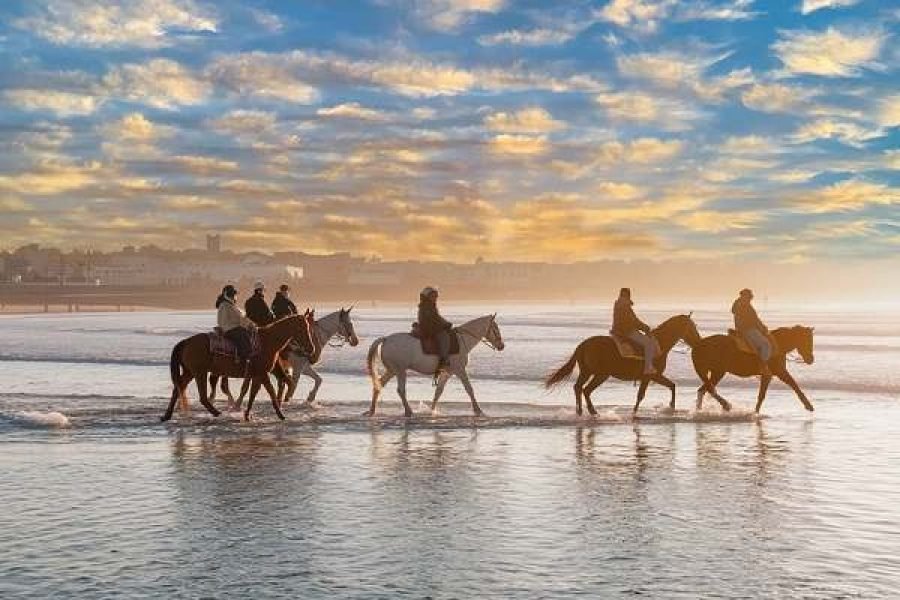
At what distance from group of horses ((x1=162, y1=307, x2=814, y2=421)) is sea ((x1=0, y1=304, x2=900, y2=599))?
570 millimetres

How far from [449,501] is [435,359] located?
8562mm

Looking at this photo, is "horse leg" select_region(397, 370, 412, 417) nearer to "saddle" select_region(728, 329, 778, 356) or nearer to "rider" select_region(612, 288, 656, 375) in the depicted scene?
"rider" select_region(612, 288, 656, 375)

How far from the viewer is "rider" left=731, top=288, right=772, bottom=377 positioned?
20.5 metres

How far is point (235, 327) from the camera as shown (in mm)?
18500

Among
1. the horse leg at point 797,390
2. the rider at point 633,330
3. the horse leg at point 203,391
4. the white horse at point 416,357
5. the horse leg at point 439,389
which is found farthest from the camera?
the horse leg at point 797,390

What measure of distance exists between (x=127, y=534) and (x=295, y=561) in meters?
1.90

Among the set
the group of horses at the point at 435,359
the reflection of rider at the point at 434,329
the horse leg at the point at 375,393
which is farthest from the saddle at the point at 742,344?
the horse leg at the point at 375,393

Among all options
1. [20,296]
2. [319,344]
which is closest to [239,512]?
[319,344]

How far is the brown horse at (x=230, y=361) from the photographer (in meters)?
18.4

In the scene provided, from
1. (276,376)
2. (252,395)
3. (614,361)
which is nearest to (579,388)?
(614,361)

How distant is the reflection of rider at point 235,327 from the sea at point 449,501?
129cm

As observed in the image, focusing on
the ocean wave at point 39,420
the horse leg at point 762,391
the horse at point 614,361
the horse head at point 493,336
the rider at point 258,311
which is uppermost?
the rider at point 258,311

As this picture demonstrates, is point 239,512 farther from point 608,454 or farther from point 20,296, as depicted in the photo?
point 20,296

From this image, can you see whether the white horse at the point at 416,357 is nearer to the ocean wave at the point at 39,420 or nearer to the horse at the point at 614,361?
the horse at the point at 614,361
